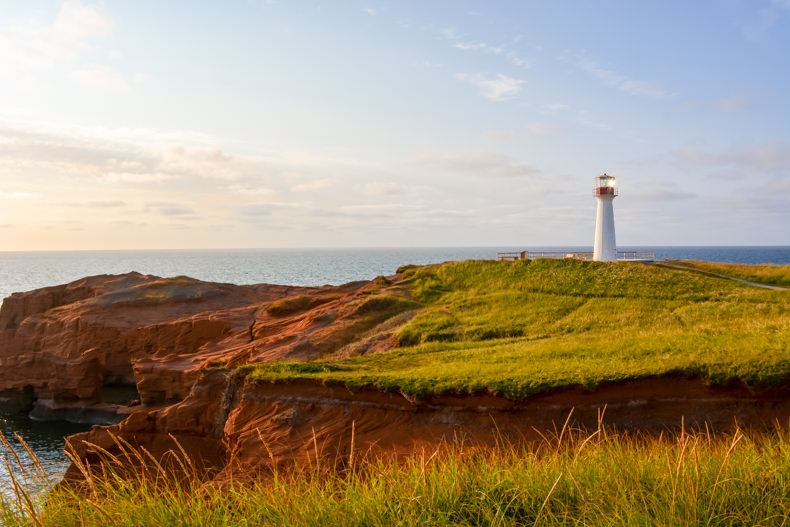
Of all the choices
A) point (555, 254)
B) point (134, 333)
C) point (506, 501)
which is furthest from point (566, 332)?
point (134, 333)

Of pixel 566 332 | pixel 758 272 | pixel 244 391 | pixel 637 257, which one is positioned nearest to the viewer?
pixel 244 391

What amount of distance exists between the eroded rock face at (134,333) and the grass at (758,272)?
84.1 ft

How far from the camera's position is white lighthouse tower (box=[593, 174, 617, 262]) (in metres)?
45.4

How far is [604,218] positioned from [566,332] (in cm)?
2662

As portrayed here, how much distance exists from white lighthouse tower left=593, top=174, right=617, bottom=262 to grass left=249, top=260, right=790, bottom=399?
11477mm

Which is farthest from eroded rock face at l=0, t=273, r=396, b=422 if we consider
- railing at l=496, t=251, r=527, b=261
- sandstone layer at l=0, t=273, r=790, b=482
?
railing at l=496, t=251, r=527, b=261

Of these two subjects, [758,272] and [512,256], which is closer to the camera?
[758,272]

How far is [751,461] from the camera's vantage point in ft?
19.7

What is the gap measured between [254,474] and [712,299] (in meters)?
23.1

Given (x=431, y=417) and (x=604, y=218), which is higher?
(x=604, y=218)

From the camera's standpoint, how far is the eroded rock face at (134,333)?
1145 inches

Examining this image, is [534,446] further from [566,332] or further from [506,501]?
[566,332]

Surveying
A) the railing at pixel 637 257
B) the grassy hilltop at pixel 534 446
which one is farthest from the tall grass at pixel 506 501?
A: the railing at pixel 637 257

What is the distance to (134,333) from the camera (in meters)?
38.7
